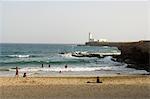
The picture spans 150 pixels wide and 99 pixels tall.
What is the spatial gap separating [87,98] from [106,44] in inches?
3551

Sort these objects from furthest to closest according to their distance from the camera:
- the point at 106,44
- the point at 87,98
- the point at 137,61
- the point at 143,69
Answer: the point at 106,44, the point at 137,61, the point at 143,69, the point at 87,98

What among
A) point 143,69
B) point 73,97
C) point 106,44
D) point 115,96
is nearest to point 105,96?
point 115,96

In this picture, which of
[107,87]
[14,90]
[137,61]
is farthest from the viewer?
[137,61]

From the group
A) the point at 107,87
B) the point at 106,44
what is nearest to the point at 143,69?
the point at 107,87

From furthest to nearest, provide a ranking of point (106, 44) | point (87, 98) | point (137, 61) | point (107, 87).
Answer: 1. point (106, 44)
2. point (137, 61)
3. point (107, 87)
4. point (87, 98)

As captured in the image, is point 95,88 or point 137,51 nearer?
point 95,88

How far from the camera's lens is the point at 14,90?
1582 centimetres

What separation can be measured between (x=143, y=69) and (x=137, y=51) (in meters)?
6.27

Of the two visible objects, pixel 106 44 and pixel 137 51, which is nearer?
pixel 137 51

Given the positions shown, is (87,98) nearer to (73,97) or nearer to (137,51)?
(73,97)

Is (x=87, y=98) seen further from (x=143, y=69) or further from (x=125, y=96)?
(x=143, y=69)

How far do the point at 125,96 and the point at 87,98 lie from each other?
4.93 ft

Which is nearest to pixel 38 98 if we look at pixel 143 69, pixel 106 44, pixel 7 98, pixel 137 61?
pixel 7 98

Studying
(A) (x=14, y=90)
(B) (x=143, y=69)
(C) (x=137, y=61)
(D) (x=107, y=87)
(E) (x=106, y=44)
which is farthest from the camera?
(E) (x=106, y=44)
